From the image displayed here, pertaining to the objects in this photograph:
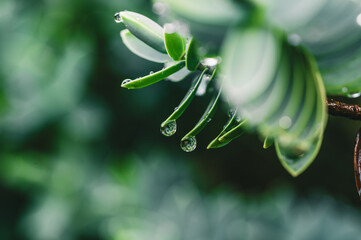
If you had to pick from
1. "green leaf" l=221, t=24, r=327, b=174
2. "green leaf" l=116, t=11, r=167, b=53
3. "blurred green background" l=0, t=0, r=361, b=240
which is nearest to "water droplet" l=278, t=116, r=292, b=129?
"green leaf" l=221, t=24, r=327, b=174

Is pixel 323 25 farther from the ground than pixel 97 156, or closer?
closer

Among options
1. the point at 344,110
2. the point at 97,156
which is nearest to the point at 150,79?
the point at 344,110

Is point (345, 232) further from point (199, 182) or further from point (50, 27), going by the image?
point (50, 27)

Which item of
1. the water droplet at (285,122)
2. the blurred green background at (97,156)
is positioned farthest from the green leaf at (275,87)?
the blurred green background at (97,156)

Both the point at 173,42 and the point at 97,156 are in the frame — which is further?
the point at 97,156

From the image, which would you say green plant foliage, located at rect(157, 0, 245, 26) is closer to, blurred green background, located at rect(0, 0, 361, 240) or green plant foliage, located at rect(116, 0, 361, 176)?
green plant foliage, located at rect(116, 0, 361, 176)

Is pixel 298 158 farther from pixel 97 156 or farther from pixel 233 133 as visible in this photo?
pixel 97 156

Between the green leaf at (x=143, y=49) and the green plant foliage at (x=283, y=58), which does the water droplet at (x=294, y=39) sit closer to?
the green plant foliage at (x=283, y=58)

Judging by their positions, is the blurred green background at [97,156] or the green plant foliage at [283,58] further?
the blurred green background at [97,156]
